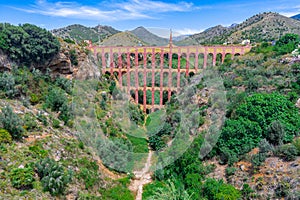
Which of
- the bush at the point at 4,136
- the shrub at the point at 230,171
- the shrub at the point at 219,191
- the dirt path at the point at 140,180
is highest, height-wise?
the bush at the point at 4,136

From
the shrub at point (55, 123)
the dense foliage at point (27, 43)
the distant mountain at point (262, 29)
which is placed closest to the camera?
the shrub at point (55, 123)

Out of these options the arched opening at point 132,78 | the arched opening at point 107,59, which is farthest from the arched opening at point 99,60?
the arched opening at point 132,78

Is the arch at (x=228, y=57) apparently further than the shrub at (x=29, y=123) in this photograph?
Yes

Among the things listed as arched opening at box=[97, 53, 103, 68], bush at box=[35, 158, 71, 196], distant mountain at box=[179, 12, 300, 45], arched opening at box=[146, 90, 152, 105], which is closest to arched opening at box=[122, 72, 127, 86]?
arched opening at box=[97, 53, 103, 68]

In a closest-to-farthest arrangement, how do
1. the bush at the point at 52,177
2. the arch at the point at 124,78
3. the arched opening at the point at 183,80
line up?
the bush at the point at 52,177 → the arched opening at the point at 183,80 → the arch at the point at 124,78

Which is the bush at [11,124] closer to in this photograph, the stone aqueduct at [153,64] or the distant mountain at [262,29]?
the stone aqueduct at [153,64]

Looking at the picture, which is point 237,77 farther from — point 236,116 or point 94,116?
point 94,116

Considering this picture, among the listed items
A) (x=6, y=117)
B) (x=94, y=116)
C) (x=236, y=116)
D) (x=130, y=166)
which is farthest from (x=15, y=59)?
(x=236, y=116)

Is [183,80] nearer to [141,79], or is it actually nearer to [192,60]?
[192,60]

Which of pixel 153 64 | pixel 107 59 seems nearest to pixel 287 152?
pixel 153 64
